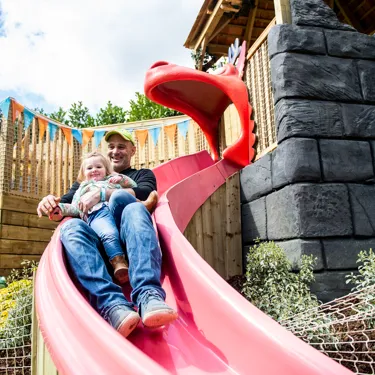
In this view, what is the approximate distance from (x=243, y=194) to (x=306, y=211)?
0.85 metres

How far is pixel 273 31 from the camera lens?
9.64 ft

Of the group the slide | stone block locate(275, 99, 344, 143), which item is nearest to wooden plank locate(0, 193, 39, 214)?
the slide

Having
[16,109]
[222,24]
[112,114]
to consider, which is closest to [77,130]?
[16,109]

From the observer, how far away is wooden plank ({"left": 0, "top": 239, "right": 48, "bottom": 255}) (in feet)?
14.0

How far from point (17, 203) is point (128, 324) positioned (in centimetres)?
370

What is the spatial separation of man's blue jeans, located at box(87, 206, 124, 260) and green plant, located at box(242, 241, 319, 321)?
3.46 feet

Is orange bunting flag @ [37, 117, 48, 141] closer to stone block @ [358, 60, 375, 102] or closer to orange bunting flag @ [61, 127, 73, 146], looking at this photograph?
orange bunting flag @ [61, 127, 73, 146]

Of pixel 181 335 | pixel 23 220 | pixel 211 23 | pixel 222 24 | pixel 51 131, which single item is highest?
pixel 222 24

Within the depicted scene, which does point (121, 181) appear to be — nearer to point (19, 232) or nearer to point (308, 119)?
point (308, 119)

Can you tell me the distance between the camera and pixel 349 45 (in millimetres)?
2977

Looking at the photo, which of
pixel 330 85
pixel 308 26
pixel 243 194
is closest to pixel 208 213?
pixel 243 194

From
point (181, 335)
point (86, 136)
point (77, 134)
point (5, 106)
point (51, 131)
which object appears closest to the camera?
point (181, 335)

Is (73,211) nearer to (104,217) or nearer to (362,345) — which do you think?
(104,217)

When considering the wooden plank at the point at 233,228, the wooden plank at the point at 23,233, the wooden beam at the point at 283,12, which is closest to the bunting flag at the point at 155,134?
the wooden plank at the point at 23,233
